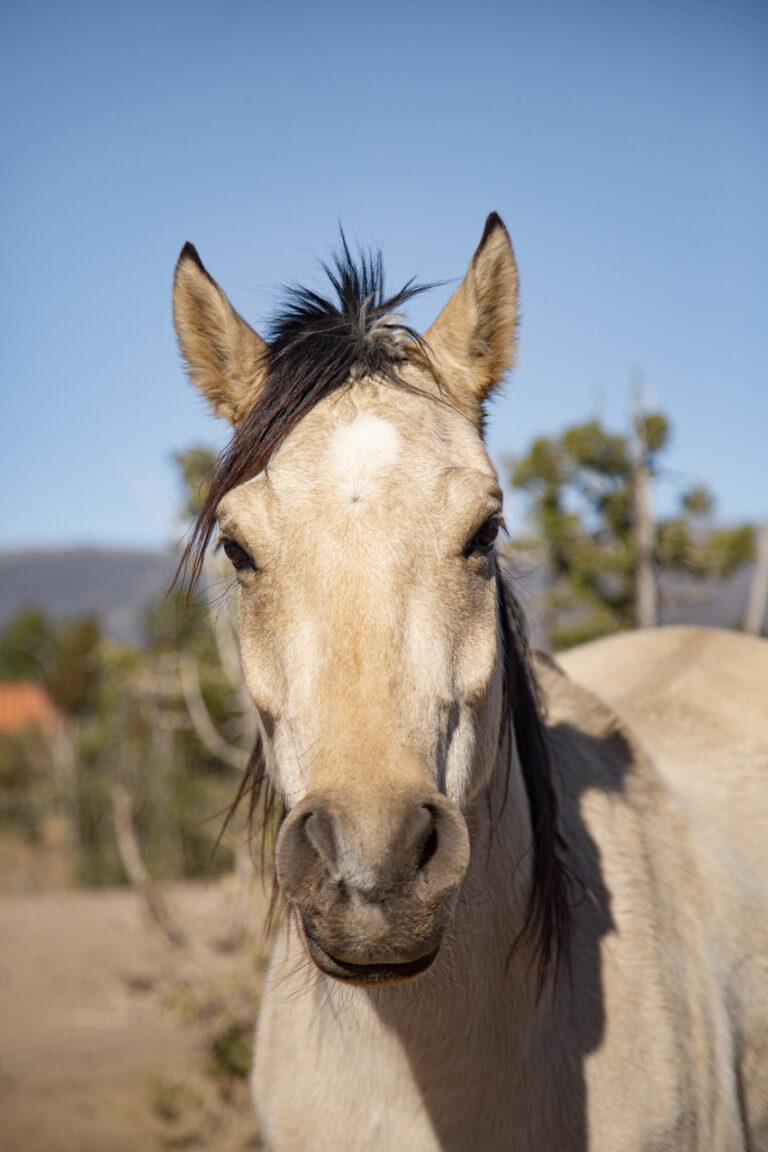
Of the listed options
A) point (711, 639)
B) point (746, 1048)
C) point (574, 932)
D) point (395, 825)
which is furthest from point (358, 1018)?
point (711, 639)

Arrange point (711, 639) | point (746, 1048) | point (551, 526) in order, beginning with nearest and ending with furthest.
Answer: point (746, 1048)
point (711, 639)
point (551, 526)

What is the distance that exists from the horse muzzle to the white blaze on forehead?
62 cm

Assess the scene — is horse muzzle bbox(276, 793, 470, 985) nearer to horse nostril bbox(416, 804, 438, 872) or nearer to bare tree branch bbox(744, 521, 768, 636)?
horse nostril bbox(416, 804, 438, 872)

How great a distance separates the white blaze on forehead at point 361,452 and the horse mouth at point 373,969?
81 centimetres

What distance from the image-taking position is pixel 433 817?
4.19ft

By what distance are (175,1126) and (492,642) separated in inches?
168

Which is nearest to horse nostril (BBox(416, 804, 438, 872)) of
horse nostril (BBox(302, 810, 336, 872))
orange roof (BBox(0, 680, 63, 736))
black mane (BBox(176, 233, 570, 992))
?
horse nostril (BBox(302, 810, 336, 872))

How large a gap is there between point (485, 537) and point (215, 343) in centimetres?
94

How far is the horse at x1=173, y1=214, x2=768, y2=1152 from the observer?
4.31 ft

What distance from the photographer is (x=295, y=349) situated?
193cm

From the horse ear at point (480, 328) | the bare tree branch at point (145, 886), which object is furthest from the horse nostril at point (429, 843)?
the bare tree branch at point (145, 886)

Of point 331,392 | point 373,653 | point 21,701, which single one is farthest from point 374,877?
point 21,701

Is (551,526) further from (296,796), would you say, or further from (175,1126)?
(296,796)

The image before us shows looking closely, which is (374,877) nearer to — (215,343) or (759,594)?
(215,343)
